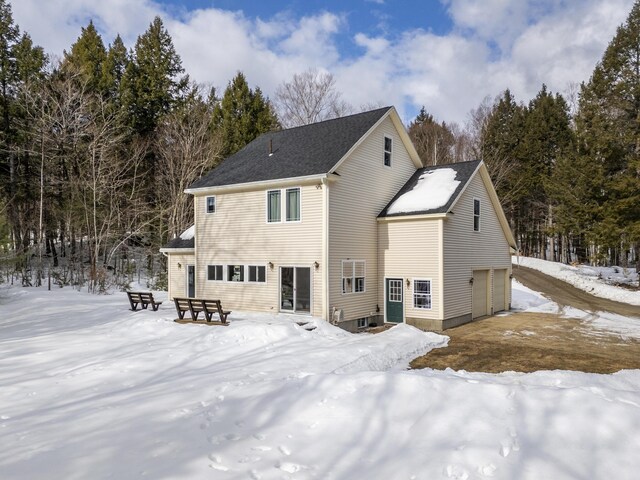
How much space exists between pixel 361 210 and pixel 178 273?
9784mm

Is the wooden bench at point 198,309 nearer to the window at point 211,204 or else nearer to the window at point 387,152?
the window at point 211,204

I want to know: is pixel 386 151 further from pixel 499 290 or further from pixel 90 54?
pixel 90 54

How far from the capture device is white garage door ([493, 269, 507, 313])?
20.9 meters

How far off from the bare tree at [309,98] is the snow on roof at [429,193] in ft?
67.9

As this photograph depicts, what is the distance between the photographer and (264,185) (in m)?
16.6

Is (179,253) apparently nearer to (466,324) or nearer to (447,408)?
(466,324)

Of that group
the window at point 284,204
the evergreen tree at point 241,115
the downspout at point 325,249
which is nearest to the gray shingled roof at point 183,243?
the window at point 284,204

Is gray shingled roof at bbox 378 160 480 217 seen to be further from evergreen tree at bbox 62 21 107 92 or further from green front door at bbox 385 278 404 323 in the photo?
evergreen tree at bbox 62 21 107 92

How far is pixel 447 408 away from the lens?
591 centimetres

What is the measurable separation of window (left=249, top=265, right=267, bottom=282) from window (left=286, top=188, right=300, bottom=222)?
2.31m

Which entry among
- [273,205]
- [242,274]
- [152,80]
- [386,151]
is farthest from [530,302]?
[152,80]

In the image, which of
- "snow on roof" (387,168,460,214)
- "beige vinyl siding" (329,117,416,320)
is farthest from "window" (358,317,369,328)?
"snow on roof" (387,168,460,214)

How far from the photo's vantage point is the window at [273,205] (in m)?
16.5

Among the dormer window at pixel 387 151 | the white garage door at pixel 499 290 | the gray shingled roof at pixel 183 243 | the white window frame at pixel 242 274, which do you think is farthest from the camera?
the white garage door at pixel 499 290
